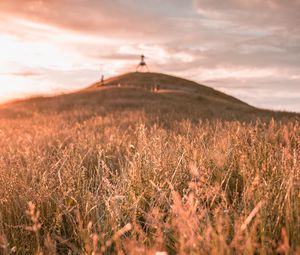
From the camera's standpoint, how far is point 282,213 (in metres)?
3.14

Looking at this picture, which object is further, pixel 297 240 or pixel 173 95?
pixel 173 95

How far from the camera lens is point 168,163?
478cm

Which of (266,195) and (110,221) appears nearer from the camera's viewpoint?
(266,195)

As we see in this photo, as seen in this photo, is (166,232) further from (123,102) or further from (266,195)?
(123,102)

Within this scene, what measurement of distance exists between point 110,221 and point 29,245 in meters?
0.85

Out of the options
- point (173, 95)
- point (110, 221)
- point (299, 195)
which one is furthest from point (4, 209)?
point (173, 95)

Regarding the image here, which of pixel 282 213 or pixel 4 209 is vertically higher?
pixel 282 213

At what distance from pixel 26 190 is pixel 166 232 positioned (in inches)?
72.8

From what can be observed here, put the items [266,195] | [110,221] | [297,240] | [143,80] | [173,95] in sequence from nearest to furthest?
1. [297,240]
2. [266,195]
3. [110,221]
4. [173,95]
5. [143,80]

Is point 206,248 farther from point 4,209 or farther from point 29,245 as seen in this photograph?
point 4,209

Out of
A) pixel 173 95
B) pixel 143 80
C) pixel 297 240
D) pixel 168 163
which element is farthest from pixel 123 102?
pixel 143 80

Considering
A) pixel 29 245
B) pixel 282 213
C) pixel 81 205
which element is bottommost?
pixel 29 245

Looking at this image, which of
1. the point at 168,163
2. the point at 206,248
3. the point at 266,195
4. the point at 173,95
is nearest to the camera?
the point at 206,248

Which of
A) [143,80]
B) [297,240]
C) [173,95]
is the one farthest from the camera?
[143,80]
